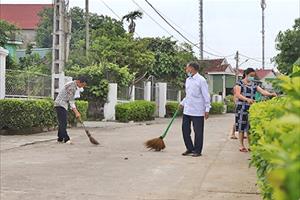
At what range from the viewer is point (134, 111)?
23.4 metres

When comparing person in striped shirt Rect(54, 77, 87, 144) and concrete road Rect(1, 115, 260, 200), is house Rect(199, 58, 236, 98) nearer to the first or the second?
person in striped shirt Rect(54, 77, 87, 144)

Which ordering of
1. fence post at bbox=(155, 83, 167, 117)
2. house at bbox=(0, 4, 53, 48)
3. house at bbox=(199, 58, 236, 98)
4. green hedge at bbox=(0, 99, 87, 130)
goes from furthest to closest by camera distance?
house at bbox=(0, 4, 53, 48) < house at bbox=(199, 58, 236, 98) < fence post at bbox=(155, 83, 167, 117) < green hedge at bbox=(0, 99, 87, 130)

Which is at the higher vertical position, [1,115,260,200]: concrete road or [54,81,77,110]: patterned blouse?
[54,81,77,110]: patterned blouse

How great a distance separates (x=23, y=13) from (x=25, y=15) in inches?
22.4

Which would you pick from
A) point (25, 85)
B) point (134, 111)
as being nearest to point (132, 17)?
point (134, 111)

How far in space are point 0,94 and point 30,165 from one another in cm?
665

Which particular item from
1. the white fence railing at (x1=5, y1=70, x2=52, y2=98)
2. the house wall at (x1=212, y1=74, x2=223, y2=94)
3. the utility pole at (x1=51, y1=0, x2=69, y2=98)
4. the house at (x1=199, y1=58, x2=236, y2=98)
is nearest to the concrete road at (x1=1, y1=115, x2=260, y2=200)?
the white fence railing at (x1=5, y1=70, x2=52, y2=98)

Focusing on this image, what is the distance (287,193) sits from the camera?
1.02 m

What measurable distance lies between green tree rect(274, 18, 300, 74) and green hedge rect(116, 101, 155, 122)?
8.86 meters

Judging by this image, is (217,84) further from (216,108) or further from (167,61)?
(167,61)

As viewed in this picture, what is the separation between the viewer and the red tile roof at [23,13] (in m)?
73.9

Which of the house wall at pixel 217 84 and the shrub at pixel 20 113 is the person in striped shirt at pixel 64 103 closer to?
the shrub at pixel 20 113

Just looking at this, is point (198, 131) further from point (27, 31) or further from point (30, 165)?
point (27, 31)

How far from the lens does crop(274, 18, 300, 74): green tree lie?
3062 centimetres
